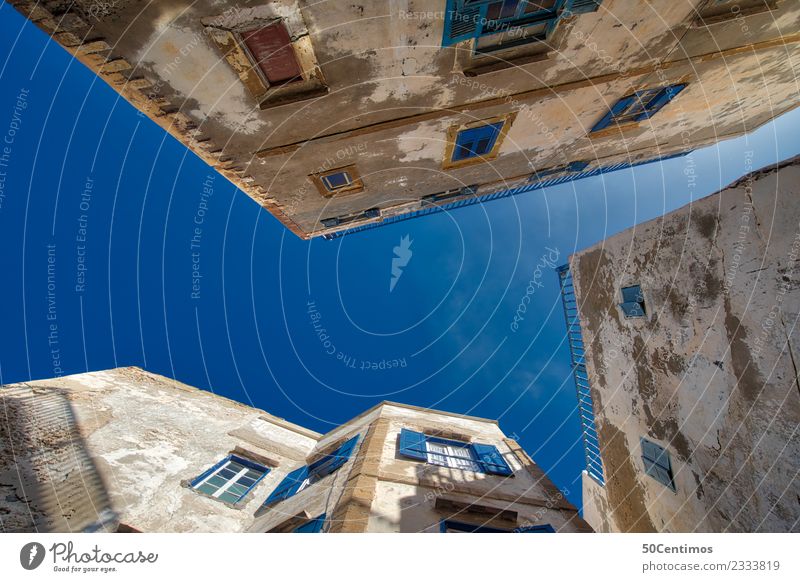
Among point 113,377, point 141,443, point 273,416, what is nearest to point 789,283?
point 141,443

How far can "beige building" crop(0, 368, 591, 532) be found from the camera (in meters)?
6.63

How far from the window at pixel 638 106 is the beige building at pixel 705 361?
4.00m

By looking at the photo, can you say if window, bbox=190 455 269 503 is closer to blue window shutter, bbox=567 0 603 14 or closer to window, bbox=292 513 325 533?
window, bbox=292 513 325 533

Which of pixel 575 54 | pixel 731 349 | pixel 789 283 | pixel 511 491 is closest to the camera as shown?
pixel 789 283

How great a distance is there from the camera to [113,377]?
1201cm

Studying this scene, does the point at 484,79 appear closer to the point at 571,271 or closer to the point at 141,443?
the point at 571,271

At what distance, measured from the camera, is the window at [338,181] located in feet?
30.7

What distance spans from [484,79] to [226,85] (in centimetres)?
Result: 576

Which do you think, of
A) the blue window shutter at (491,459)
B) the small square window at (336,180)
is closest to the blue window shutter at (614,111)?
the small square window at (336,180)

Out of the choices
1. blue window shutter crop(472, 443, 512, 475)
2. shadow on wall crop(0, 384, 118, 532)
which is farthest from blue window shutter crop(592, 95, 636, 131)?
shadow on wall crop(0, 384, 118, 532)

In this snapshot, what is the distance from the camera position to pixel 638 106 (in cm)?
911

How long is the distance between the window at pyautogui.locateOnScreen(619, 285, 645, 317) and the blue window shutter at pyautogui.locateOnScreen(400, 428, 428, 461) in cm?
729

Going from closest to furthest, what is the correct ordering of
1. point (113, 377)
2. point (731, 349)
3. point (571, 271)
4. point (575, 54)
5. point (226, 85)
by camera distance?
1. point (731, 349)
2. point (226, 85)
3. point (575, 54)
4. point (571, 271)
5. point (113, 377)

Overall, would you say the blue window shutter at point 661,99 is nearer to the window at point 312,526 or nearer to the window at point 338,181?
the window at point 338,181
